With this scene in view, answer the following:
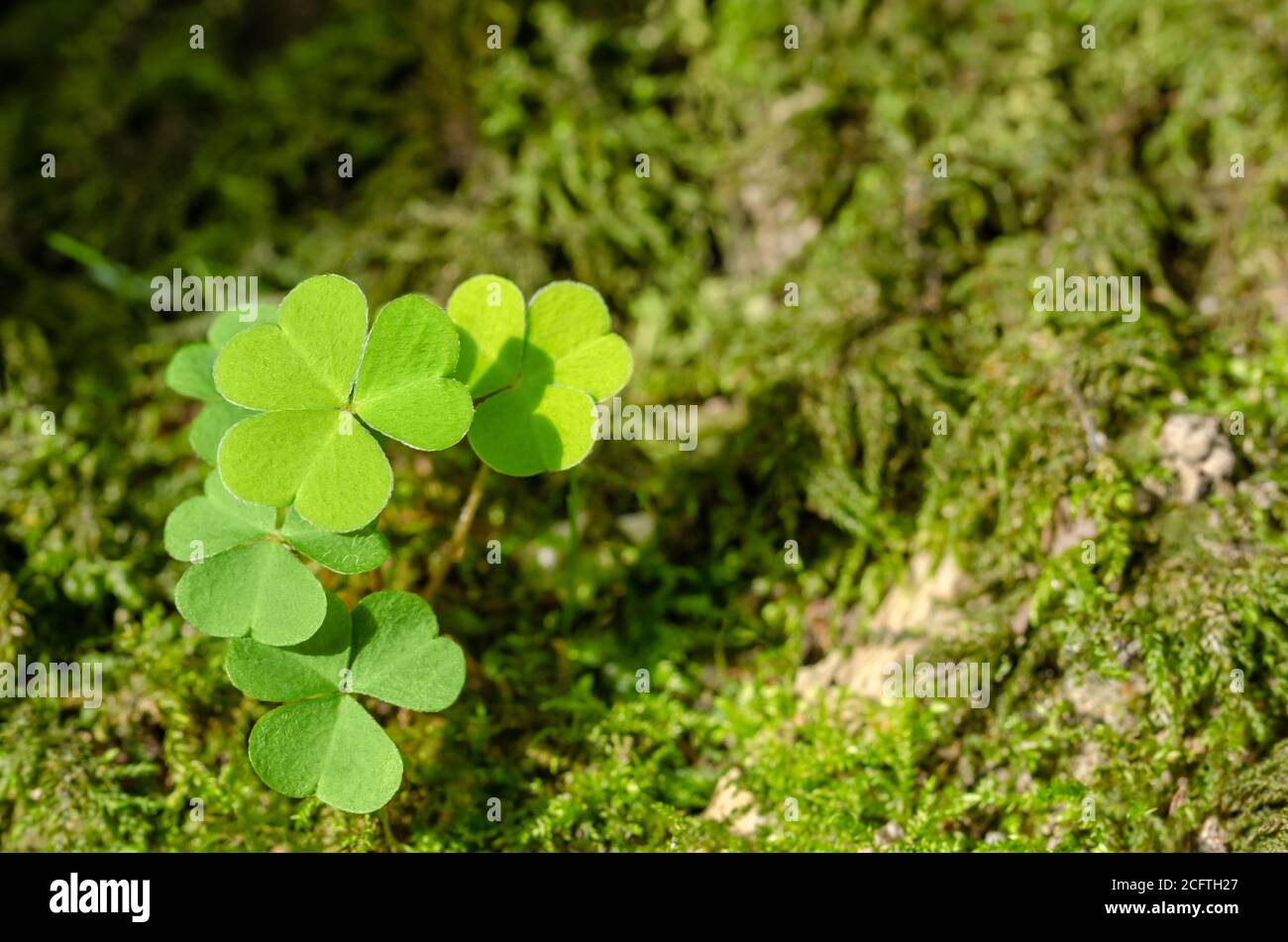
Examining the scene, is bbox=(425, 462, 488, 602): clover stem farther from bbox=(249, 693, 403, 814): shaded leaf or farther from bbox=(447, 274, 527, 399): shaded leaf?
bbox=(249, 693, 403, 814): shaded leaf

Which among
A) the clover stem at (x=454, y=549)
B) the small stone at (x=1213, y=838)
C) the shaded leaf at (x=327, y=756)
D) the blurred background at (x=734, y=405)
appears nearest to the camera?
the shaded leaf at (x=327, y=756)

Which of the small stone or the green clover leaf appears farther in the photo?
the small stone

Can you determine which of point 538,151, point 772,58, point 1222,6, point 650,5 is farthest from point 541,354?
point 1222,6

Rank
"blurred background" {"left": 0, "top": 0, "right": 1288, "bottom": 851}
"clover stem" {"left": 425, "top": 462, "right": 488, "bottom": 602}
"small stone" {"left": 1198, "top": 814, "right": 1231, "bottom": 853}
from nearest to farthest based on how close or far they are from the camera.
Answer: "small stone" {"left": 1198, "top": 814, "right": 1231, "bottom": 853} < "blurred background" {"left": 0, "top": 0, "right": 1288, "bottom": 851} < "clover stem" {"left": 425, "top": 462, "right": 488, "bottom": 602}

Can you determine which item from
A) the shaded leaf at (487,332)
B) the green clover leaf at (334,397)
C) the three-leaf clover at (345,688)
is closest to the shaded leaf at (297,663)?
the three-leaf clover at (345,688)

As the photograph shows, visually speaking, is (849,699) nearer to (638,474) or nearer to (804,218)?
(638,474)

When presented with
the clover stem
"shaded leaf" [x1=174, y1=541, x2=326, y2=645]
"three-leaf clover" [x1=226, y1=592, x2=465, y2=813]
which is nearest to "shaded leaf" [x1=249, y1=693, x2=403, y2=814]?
"three-leaf clover" [x1=226, y1=592, x2=465, y2=813]

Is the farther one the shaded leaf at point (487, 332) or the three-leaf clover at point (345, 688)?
the shaded leaf at point (487, 332)

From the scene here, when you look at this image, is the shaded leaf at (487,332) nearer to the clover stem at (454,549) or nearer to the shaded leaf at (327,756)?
the clover stem at (454,549)
